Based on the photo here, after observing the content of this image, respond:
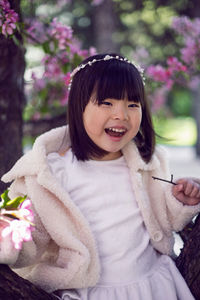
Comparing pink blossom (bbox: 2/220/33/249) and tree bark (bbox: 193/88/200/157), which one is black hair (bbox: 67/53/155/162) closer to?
pink blossom (bbox: 2/220/33/249)

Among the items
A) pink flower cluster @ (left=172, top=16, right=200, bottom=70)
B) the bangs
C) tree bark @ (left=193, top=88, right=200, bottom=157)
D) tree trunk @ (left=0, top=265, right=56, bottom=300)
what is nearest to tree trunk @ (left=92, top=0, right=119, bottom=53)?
tree bark @ (left=193, top=88, right=200, bottom=157)

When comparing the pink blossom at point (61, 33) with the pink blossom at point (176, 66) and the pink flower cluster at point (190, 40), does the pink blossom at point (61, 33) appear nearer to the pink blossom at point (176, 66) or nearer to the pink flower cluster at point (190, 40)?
the pink blossom at point (176, 66)

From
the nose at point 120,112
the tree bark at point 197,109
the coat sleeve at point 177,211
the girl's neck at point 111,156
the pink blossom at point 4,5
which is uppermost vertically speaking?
the pink blossom at point 4,5

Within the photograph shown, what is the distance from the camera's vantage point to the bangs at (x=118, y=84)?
6.24 feet

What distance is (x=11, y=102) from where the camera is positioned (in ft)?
9.02

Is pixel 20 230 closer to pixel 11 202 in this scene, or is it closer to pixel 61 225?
pixel 11 202

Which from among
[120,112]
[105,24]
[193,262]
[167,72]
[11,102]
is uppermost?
[105,24]

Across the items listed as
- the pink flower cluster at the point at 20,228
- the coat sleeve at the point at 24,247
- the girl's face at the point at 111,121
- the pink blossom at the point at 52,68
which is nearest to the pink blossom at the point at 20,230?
the pink flower cluster at the point at 20,228

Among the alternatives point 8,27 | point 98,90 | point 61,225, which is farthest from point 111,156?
point 8,27

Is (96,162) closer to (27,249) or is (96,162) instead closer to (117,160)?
(117,160)

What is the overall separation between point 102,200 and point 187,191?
0.40 meters

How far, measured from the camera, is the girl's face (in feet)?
6.25

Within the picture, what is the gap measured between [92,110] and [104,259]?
0.67 meters

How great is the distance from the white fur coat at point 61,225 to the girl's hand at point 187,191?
0.11 feet
